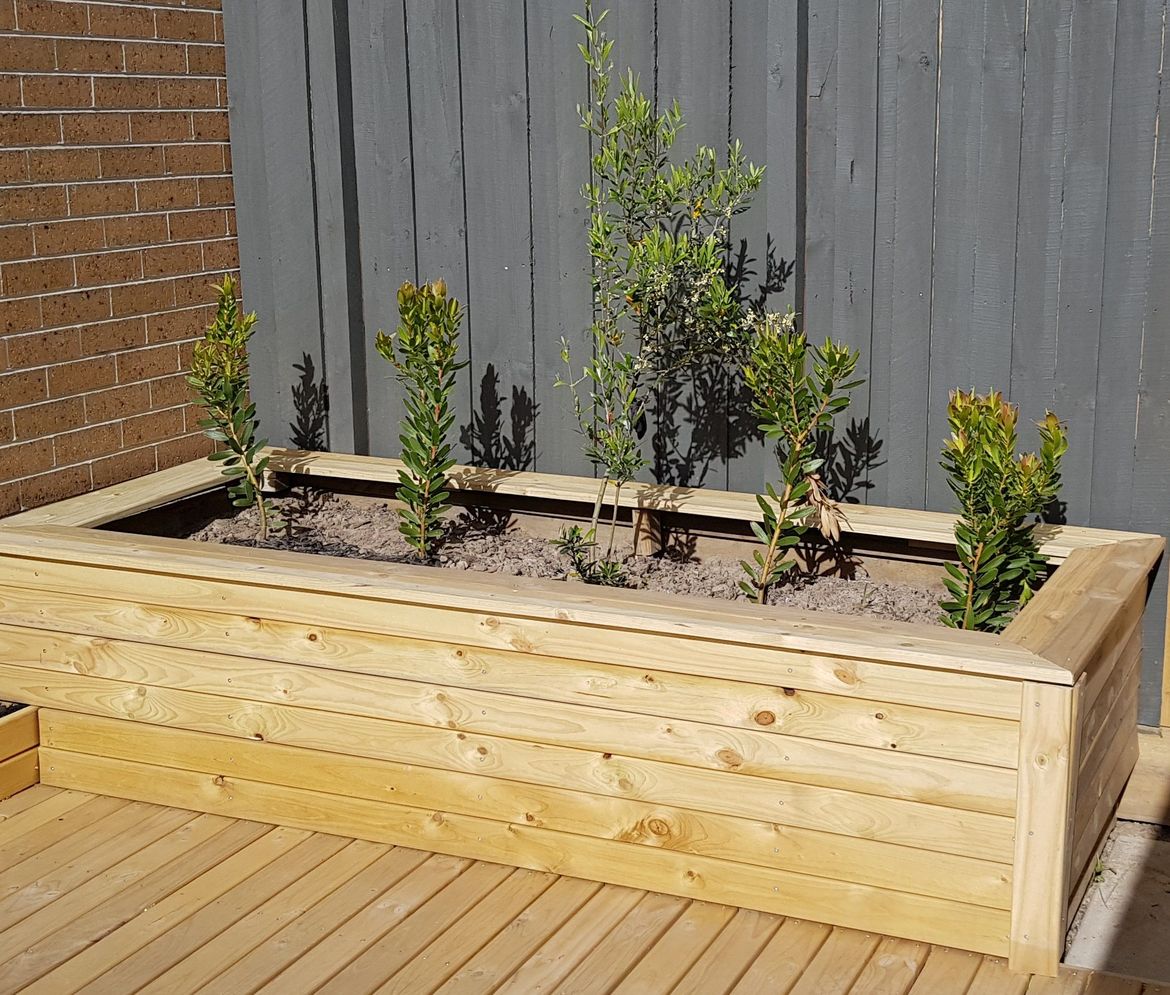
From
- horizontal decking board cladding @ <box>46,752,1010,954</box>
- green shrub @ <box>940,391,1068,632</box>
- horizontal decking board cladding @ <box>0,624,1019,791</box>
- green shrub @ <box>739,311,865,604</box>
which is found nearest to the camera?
horizontal decking board cladding @ <box>0,624,1019,791</box>

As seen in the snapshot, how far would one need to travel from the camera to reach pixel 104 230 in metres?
4.16

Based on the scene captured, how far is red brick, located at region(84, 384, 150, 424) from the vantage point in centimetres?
418

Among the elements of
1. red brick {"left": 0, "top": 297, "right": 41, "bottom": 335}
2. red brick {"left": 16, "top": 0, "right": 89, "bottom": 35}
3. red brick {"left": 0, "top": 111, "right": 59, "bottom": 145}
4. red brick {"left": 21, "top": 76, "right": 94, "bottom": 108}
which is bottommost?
red brick {"left": 0, "top": 297, "right": 41, "bottom": 335}

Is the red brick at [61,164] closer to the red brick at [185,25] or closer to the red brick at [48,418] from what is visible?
the red brick at [185,25]

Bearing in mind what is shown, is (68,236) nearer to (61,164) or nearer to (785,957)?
(61,164)

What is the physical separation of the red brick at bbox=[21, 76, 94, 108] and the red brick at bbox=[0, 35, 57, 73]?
3 centimetres

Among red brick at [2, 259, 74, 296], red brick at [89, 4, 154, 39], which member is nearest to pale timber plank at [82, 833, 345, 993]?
red brick at [2, 259, 74, 296]

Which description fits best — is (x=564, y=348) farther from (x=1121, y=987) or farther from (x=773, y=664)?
(x=1121, y=987)

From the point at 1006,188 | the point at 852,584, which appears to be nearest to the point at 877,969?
the point at 852,584

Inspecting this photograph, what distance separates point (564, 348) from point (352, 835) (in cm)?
152

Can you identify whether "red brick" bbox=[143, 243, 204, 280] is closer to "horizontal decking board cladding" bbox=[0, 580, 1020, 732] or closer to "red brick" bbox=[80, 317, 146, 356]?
"red brick" bbox=[80, 317, 146, 356]

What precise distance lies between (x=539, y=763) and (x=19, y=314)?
6.39 feet

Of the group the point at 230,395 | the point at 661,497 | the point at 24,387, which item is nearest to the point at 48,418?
the point at 24,387

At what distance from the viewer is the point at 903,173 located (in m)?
3.74
